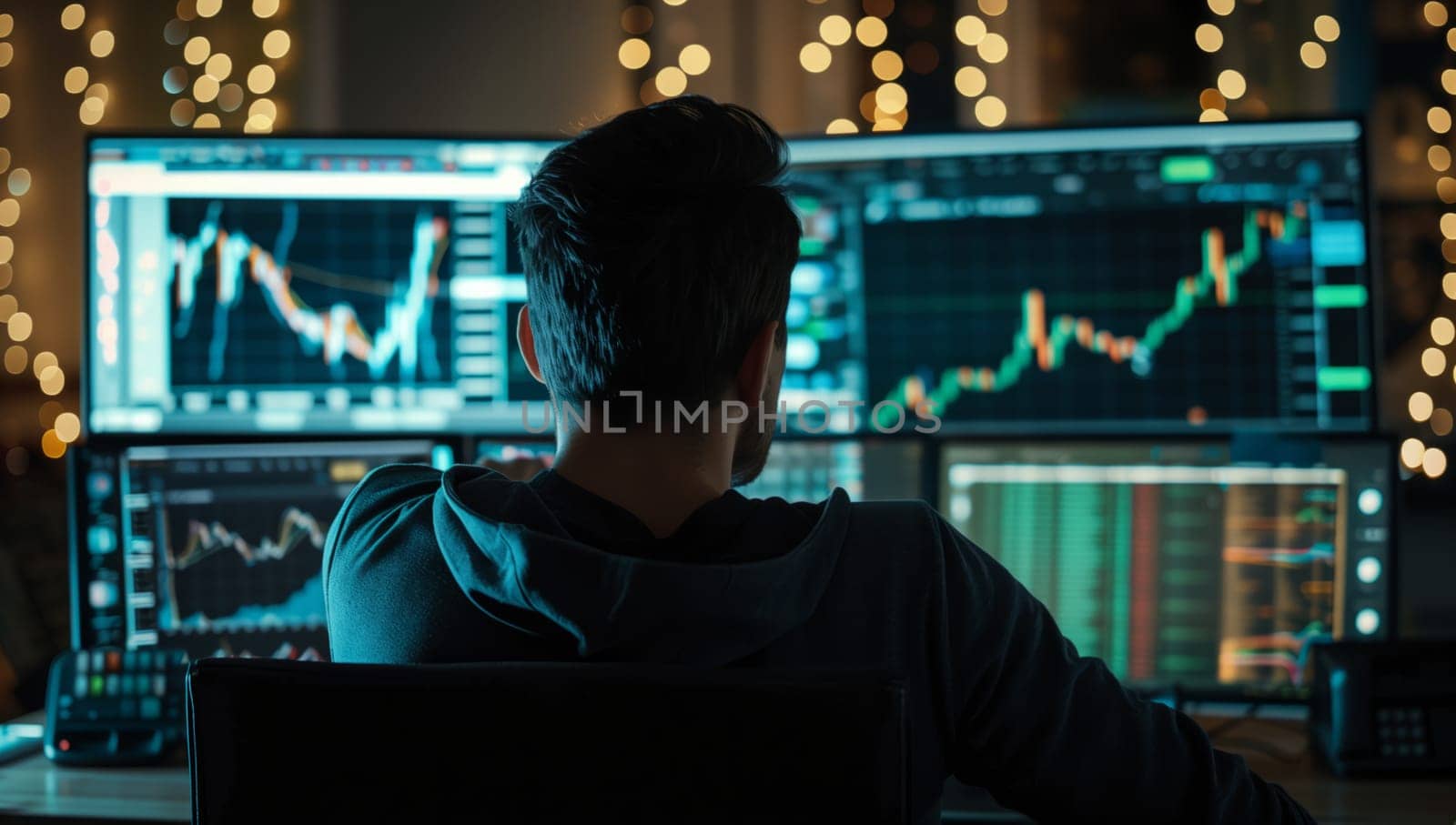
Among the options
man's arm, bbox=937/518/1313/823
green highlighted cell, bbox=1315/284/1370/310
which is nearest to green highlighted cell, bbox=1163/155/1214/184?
green highlighted cell, bbox=1315/284/1370/310

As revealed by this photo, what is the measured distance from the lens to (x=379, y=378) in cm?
135

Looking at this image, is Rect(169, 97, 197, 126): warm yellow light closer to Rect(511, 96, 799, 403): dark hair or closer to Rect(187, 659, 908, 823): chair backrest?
Rect(511, 96, 799, 403): dark hair

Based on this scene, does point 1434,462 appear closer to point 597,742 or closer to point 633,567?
point 633,567

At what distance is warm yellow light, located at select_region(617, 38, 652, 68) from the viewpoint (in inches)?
77.3

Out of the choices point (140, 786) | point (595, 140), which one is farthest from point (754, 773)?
point (140, 786)

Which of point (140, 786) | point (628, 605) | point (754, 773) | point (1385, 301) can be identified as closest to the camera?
point (754, 773)

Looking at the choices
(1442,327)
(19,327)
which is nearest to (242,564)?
(19,327)

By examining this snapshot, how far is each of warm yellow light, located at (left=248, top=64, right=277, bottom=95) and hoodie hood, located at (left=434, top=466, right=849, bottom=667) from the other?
1513mm

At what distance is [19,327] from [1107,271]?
206cm

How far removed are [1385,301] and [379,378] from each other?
1.74m

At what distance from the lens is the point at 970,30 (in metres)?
1.98

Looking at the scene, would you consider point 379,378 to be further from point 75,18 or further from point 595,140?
point 75,18

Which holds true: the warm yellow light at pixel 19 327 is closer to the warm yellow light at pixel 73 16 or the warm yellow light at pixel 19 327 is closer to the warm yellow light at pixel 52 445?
the warm yellow light at pixel 52 445

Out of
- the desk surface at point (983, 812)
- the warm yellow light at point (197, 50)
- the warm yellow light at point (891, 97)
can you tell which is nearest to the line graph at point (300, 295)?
the desk surface at point (983, 812)
